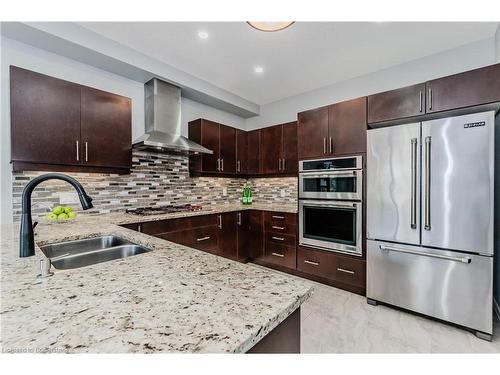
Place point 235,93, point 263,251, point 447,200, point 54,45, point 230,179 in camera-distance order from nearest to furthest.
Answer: point 447,200 → point 54,45 → point 263,251 → point 235,93 → point 230,179

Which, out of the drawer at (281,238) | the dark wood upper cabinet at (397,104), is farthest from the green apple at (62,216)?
the dark wood upper cabinet at (397,104)

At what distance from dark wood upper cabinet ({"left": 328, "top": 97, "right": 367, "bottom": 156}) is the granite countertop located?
85.5 inches

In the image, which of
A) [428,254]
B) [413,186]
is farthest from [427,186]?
[428,254]

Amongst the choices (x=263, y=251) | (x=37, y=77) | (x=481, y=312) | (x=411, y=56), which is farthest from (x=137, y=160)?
(x=481, y=312)

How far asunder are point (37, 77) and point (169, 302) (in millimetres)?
2442

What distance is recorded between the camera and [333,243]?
8.84 feet

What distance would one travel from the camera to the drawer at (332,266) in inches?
99.2

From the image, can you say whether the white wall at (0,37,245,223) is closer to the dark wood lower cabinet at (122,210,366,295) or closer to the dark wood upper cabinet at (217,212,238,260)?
the dark wood lower cabinet at (122,210,366,295)

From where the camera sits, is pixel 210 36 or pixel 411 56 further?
pixel 411 56

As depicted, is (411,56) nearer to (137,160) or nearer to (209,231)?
(209,231)

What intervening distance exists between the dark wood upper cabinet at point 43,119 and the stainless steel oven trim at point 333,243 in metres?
2.50

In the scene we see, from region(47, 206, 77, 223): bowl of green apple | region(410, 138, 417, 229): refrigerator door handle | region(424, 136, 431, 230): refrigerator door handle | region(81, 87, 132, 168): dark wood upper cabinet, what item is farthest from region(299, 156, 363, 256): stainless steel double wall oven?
region(47, 206, 77, 223): bowl of green apple

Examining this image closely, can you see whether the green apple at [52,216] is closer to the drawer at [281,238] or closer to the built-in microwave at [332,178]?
the drawer at [281,238]
